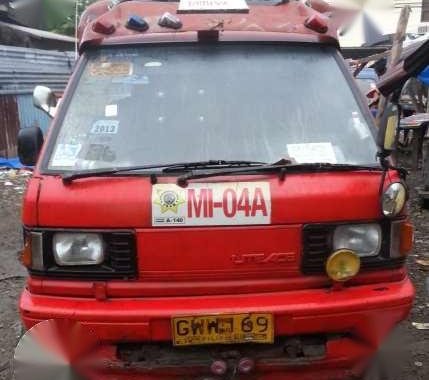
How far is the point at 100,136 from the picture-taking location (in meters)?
3.01

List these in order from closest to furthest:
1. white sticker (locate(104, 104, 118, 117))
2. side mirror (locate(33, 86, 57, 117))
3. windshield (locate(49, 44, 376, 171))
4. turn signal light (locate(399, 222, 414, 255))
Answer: turn signal light (locate(399, 222, 414, 255)), windshield (locate(49, 44, 376, 171)), white sticker (locate(104, 104, 118, 117)), side mirror (locate(33, 86, 57, 117))

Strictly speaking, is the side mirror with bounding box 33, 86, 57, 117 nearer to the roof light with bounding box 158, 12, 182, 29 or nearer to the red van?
the red van

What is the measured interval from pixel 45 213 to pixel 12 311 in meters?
2.15

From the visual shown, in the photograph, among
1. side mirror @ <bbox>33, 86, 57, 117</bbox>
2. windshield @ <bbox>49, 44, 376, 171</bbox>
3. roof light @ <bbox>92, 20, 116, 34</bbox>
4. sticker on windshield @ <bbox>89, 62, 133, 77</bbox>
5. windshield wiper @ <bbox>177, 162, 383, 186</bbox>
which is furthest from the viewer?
side mirror @ <bbox>33, 86, 57, 117</bbox>

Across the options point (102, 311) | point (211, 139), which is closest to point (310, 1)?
point (211, 139)

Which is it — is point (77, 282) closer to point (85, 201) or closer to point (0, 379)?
point (85, 201)

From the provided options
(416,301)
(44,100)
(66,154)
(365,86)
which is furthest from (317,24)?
(365,86)

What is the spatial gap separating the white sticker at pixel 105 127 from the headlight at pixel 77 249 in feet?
2.12

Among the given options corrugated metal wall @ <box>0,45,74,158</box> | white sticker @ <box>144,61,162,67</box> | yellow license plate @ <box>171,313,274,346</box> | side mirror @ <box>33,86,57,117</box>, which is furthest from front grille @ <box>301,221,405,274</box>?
corrugated metal wall @ <box>0,45,74,158</box>

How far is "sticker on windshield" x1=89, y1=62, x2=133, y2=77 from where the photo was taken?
327 centimetres

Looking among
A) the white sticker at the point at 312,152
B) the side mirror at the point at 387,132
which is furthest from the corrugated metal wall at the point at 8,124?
the side mirror at the point at 387,132

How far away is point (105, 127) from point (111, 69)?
435mm

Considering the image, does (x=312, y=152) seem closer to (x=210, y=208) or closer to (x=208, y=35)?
(x=210, y=208)

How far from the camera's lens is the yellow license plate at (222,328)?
2529 millimetres
